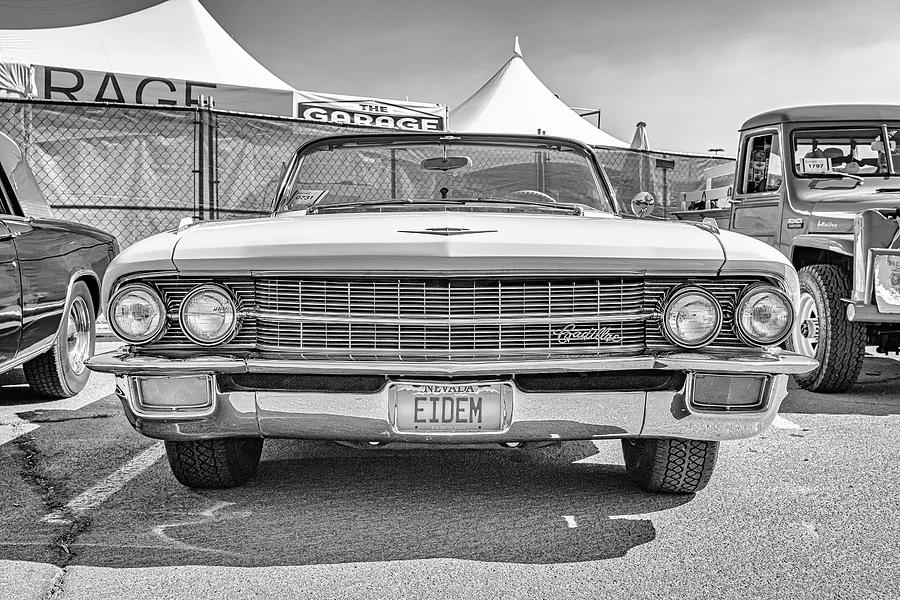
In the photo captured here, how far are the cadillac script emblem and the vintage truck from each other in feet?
8.97

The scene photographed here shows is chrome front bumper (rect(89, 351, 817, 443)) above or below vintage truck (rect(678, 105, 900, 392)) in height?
below

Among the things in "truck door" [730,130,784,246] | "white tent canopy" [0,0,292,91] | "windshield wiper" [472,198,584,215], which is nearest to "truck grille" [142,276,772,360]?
"windshield wiper" [472,198,584,215]

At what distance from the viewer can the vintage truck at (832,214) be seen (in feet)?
16.2

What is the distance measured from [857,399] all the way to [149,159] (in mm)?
6540

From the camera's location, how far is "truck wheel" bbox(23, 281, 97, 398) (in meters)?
5.08

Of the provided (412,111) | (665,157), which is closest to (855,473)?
(665,157)

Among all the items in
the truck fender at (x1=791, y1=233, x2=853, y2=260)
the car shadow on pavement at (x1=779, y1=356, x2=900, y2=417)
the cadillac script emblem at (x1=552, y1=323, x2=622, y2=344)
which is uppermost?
the truck fender at (x1=791, y1=233, x2=853, y2=260)

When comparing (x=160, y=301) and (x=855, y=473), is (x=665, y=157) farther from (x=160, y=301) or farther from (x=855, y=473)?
(x=160, y=301)

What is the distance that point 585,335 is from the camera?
109 inches

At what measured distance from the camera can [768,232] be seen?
6.50m

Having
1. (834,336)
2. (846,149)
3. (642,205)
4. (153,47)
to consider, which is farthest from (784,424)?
(153,47)

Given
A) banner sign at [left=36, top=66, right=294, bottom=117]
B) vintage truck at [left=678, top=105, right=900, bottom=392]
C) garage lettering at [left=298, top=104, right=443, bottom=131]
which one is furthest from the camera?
garage lettering at [left=298, top=104, right=443, bottom=131]

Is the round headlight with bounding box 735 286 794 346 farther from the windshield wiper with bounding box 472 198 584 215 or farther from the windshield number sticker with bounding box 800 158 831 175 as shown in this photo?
the windshield number sticker with bounding box 800 158 831 175

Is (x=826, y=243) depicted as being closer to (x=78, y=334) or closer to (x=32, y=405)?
(x=78, y=334)
